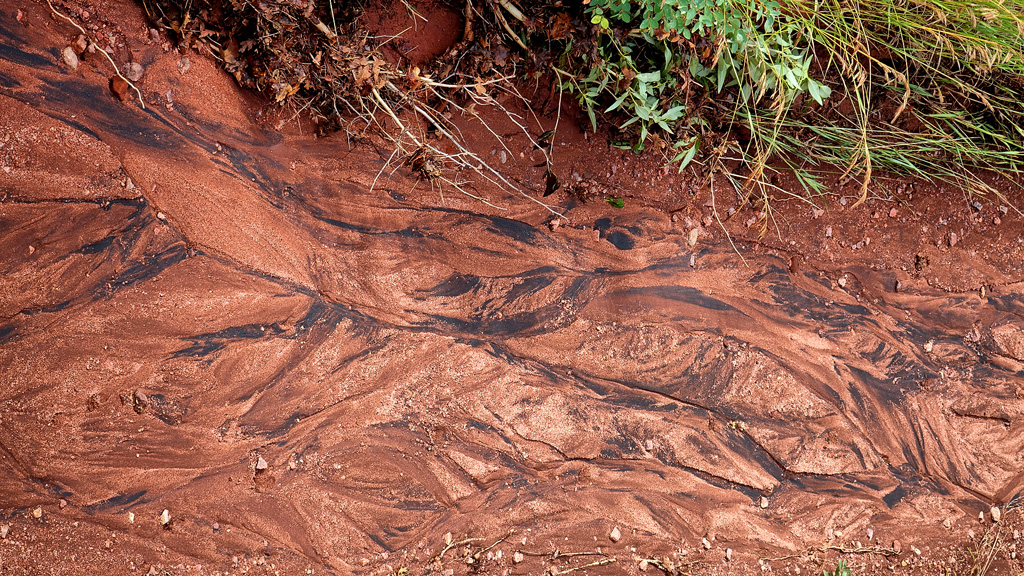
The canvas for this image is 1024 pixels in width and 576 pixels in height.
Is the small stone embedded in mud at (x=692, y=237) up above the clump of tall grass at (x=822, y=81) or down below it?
below

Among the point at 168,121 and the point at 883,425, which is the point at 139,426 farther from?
the point at 883,425

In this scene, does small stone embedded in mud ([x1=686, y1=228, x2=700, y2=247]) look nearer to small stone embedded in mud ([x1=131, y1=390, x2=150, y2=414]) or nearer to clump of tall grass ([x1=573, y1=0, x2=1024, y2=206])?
clump of tall grass ([x1=573, y1=0, x2=1024, y2=206])

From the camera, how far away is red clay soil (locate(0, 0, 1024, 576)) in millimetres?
1732

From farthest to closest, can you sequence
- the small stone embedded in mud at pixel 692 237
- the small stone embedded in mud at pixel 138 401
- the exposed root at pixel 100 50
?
the small stone embedded in mud at pixel 692 237, the small stone embedded in mud at pixel 138 401, the exposed root at pixel 100 50

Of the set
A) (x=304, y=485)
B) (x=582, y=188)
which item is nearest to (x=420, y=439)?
(x=304, y=485)

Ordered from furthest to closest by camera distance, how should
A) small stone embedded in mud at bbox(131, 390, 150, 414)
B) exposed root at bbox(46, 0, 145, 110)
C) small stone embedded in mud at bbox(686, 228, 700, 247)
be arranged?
small stone embedded in mud at bbox(686, 228, 700, 247) < small stone embedded in mud at bbox(131, 390, 150, 414) < exposed root at bbox(46, 0, 145, 110)

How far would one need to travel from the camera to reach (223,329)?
184 centimetres

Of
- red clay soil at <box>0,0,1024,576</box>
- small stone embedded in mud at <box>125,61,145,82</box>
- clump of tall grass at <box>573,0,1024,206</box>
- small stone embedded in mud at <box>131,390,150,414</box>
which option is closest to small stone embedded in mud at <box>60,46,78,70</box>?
red clay soil at <box>0,0,1024,576</box>

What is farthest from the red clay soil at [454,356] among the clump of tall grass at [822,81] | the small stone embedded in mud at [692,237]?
the clump of tall grass at [822,81]

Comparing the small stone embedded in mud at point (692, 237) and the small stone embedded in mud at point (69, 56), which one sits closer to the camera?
the small stone embedded in mud at point (69, 56)

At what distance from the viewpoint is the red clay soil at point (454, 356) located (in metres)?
1.73

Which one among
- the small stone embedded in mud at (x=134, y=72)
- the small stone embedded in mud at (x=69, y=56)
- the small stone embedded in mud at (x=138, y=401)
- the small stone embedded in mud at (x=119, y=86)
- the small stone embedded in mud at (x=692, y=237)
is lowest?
the small stone embedded in mud at (x=138, y=401)

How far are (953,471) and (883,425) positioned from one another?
39 centimetres

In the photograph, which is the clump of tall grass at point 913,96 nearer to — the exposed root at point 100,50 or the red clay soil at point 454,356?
the red clay soil at point 454,356
